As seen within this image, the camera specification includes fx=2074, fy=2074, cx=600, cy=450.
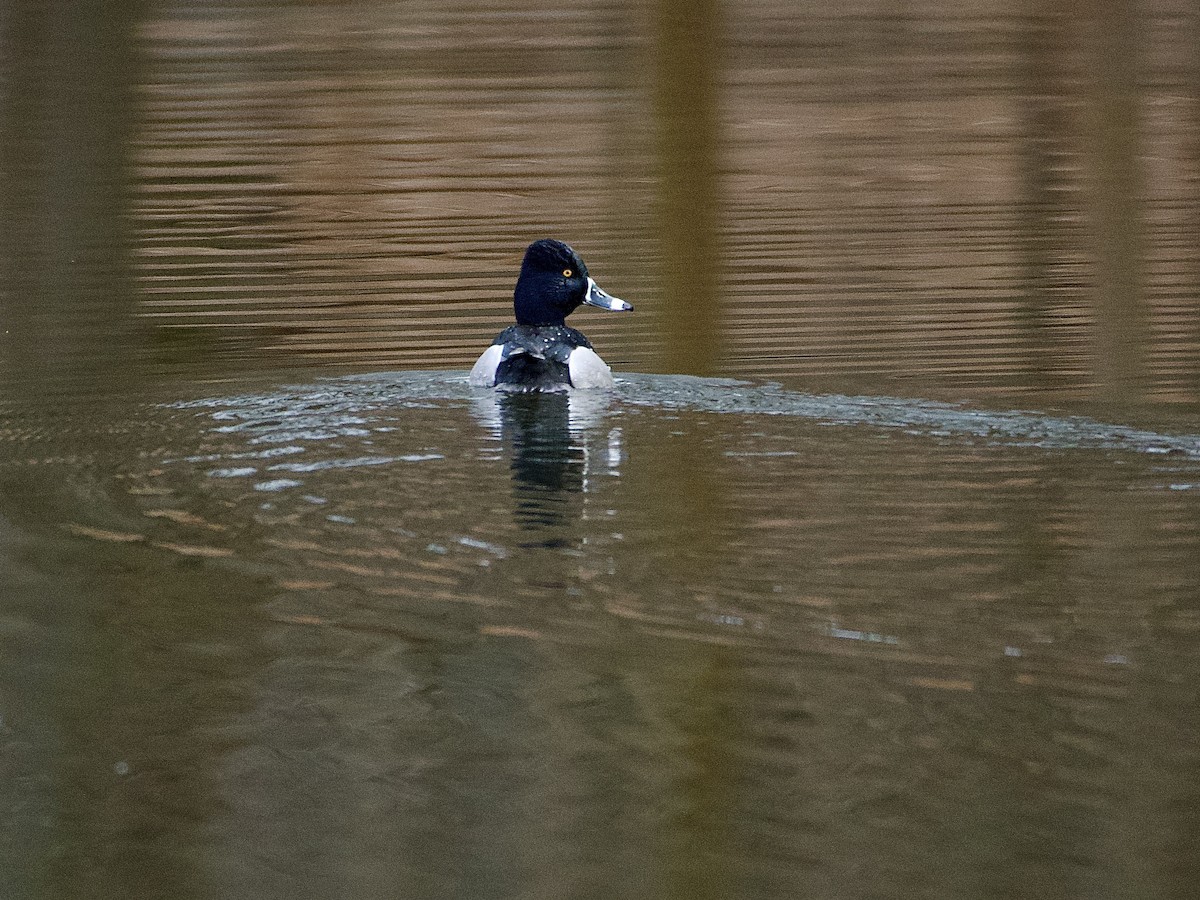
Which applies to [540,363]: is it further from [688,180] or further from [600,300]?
[688,180]

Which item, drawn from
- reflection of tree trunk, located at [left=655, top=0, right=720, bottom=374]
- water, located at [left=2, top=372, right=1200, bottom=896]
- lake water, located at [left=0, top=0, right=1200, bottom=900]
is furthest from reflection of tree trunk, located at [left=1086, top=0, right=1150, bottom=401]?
reflection of tree trunk, located at [left=655, top=0, right=720, bottom=374]

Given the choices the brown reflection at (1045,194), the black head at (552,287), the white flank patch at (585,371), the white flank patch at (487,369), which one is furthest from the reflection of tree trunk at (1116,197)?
the white flank patch at (487,369)

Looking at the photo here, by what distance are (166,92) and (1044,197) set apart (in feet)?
26.6

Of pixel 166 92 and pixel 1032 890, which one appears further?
pixel 166 92

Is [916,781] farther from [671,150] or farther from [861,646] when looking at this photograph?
[671,150]

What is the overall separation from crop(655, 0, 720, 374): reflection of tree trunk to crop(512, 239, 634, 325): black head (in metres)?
0.48

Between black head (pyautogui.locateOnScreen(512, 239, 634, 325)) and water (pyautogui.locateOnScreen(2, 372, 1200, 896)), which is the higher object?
black head (pyautogui.locateOnScreen(512, 239, 634, 325))

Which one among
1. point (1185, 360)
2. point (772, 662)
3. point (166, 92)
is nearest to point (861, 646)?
point (772, 662)

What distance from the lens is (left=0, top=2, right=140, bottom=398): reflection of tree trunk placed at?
9.53m

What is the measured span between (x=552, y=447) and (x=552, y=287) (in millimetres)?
1992

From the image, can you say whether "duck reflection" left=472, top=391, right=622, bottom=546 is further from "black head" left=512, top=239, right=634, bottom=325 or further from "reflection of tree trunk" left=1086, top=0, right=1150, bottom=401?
"reflection of tree trunk" left=1086, top=0, right=1150, bottom=401

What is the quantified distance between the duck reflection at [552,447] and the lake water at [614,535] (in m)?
0.03

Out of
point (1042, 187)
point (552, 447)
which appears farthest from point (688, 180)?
point (552, 447)

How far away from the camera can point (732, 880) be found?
3639 millimetres
